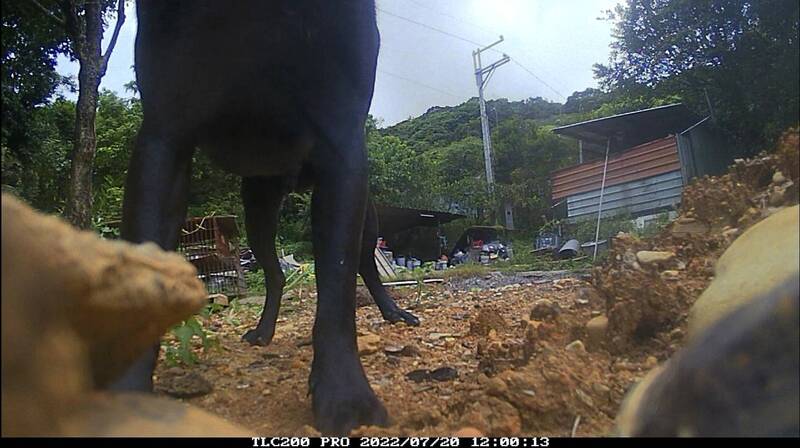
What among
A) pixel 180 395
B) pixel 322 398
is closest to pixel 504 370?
pixel 322 398

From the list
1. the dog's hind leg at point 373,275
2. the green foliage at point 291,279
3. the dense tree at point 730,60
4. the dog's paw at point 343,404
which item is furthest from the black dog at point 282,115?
the green foliage at point 291,279

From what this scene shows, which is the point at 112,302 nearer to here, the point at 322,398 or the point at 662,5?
the point at 322,398

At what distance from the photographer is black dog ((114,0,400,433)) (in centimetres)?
153

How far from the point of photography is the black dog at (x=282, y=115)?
5.01 ft

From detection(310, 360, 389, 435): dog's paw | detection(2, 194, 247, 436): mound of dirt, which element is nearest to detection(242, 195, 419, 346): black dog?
detection(310, 360, 389, 435): dog's paw

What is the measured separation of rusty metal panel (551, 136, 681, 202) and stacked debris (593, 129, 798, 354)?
89 cm

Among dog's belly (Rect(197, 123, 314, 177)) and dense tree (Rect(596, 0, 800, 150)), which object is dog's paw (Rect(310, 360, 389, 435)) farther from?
dense tree (Rect(596, 0, 800, 150))

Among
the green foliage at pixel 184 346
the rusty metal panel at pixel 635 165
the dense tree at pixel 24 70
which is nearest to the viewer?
the dense tree at pixel 24 70

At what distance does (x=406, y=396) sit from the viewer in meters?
1.80

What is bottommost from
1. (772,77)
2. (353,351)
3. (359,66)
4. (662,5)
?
(353,351)

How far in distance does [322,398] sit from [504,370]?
1.71 ft

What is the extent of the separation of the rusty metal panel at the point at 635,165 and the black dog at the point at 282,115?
1.87 m

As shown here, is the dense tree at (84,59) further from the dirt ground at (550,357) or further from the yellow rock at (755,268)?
the yellow rock at (755,268)

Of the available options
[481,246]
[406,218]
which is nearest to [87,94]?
[406,218]
